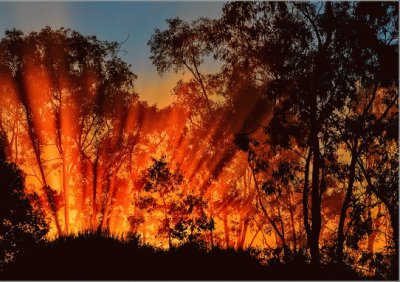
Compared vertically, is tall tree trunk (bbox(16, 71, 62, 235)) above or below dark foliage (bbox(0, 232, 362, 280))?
above

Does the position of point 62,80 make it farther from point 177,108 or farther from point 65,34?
point 177,108

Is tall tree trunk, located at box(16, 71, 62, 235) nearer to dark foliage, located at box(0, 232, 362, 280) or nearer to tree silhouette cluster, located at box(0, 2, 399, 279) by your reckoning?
tree silhouette cluster, located at box(0, 2, 399, 279)

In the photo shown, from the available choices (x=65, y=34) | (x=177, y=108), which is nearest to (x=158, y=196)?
(x=177, y=108)

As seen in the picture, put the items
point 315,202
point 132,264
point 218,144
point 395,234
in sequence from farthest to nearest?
point 218,144 → point 395,234 → point 315,202 → point 132,264

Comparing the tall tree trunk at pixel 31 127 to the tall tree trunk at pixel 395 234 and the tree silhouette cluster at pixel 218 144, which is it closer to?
the tree silhouette cluster at pixel 218 144

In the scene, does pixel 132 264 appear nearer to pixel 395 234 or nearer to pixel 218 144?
pixel 395 234

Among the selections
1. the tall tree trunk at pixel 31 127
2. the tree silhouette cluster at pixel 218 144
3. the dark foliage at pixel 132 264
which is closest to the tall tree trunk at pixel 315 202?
the tree silhouette cluster at pixel 218 144

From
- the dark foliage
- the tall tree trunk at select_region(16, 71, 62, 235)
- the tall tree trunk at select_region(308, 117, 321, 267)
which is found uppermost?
the tall tree trunk at select_region(16, 71, 62, 235)

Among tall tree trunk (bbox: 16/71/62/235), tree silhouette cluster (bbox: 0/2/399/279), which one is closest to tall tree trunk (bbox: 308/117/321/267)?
tree silhouette cluster (bbox: 0/2/399/279)

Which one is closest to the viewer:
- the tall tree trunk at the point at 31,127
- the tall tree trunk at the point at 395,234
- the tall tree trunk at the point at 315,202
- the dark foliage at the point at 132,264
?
the dark foliage at the point at 132,264

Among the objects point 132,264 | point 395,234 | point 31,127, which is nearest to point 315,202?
point 395,234

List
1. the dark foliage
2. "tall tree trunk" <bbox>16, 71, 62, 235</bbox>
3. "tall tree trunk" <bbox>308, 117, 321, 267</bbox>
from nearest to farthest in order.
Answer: the dark foliage
"tall tree trunk" <bbox>308, 117, 321, 267</bbox>
"tall tree trunk" <bbox>16, 71, 62, 235</bbox>

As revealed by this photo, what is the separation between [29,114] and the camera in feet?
101

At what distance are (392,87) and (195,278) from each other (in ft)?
43.9
